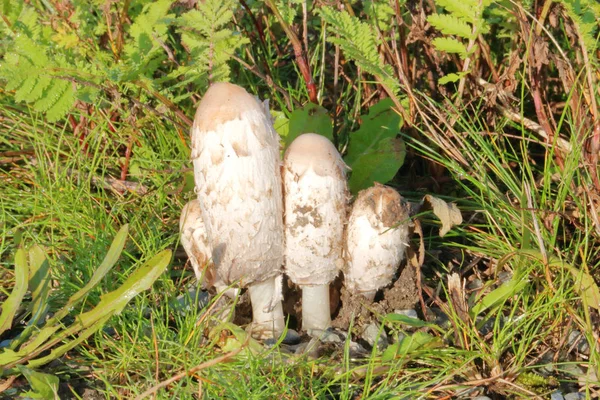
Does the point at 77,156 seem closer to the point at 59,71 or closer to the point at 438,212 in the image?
the point at 59,71

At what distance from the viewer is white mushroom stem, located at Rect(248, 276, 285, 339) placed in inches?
90.4

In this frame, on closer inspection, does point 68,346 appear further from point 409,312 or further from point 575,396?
point 575,396

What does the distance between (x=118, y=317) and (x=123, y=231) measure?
295 mm

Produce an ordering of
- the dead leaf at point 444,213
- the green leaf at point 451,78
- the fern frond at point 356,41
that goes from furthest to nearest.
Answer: the green leaf at point 451,78, the fern frond at point 356,41, the dead leaf at point 444,213

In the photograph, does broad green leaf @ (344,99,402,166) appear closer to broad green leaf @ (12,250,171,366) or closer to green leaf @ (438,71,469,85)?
green leaf @ (438,71,469,85)

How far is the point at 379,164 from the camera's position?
2.45 metres

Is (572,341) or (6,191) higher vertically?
(6,191)

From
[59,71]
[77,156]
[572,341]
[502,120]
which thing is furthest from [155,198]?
[572,341]

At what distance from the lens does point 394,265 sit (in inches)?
86.1

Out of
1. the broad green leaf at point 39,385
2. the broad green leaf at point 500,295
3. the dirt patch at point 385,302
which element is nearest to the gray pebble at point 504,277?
the broad green leaf at point 500,295

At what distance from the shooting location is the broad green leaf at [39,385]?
1.98 metres

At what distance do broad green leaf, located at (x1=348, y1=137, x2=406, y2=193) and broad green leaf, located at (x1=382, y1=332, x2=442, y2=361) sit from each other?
1.85 feet

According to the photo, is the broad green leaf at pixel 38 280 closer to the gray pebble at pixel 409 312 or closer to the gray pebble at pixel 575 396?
the gray pebble at pixel 409 312

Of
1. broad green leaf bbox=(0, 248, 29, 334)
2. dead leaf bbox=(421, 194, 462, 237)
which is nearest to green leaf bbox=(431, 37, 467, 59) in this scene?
dead leaf bbox=(421, 194, 462, 237)
